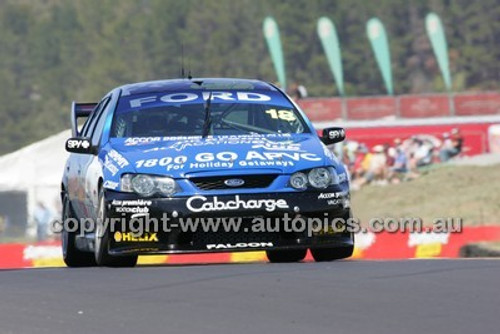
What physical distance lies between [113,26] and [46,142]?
8632 cm

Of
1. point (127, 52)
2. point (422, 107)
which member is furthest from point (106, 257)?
point (127, 52)

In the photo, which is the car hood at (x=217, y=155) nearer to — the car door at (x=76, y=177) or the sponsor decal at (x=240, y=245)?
the sponsor decal at (x=240, y=245)

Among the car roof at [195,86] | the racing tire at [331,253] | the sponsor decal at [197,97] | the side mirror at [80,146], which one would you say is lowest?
the racing tire at [331,253]

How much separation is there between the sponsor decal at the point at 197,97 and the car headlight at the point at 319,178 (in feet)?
4.44

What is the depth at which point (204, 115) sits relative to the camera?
11281 mm

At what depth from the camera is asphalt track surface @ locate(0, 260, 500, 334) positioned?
6.89m

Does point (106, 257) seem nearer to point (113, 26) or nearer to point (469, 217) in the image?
point (469, 217)

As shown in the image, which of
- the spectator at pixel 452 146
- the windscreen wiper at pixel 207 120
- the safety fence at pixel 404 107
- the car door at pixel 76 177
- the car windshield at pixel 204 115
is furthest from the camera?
the safety fence at pixel 404 107

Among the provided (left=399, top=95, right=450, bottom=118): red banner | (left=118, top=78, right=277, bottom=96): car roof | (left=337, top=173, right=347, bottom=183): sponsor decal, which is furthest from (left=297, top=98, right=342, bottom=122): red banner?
(left=337, top=173, right=347, bottom=183): sponsor decal

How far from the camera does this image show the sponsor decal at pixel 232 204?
33.4 feet

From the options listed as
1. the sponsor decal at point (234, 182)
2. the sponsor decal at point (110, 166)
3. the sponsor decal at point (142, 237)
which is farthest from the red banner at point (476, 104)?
the sponsor decal at point (142, 237)

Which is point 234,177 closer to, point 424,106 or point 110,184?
point 110,184

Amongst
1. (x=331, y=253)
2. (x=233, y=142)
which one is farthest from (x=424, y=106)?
Answer: (x=233, y=142)

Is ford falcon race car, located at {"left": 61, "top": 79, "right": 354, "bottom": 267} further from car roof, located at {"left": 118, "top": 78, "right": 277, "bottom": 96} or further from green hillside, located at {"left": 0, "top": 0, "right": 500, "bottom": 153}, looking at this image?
green hillside, located at {"left": 0, "top": 0, "right": 500, "bottom": 153}
